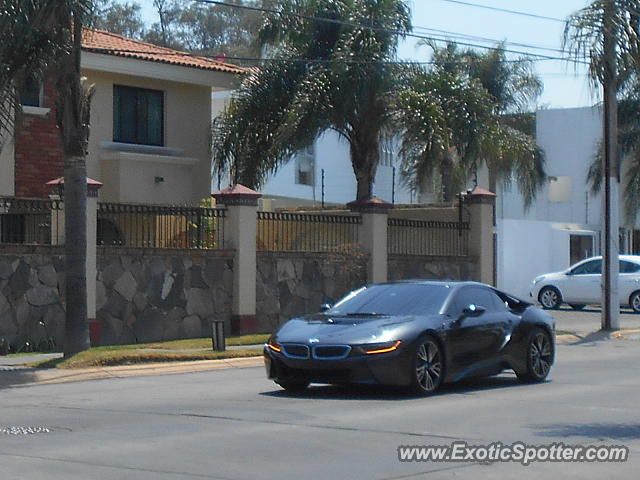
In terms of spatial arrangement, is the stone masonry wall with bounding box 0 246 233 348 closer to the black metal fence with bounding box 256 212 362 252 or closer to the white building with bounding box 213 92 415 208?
the black metal fence with bounding box 256 212 362 252

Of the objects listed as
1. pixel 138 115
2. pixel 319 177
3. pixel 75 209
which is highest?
pixel 138 115

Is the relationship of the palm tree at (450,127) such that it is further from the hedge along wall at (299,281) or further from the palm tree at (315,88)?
the hedge along wall at (299,281)

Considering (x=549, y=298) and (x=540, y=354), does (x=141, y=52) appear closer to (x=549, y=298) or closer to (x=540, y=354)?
(x=549, y=298)

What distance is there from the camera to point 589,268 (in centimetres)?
3528

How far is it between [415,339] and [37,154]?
15890mm

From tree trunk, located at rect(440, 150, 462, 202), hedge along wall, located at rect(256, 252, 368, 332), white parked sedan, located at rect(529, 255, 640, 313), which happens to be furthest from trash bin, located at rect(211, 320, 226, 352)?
white parked sedan, located at rect(529, 255, 640, 313)

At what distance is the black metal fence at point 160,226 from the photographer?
2234 centimetres

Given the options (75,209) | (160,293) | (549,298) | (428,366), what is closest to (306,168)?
(549,298)

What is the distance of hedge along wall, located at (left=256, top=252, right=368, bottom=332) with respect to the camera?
81.8 feet

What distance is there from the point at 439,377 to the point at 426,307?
0.93 m

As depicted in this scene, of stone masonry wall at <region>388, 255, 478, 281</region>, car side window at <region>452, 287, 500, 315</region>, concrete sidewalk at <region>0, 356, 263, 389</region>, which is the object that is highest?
stone masonry wall at <region>388, 255, 478, 281</region>

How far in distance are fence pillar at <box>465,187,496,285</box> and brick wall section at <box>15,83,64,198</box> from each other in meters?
10.1

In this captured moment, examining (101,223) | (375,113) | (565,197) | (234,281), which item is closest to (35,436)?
(101,223)

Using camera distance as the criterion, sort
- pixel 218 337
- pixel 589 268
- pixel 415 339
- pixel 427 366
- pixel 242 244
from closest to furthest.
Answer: pixel 415 339, pixel 427 366, pixel 218 337, pixel 242 244, pixel 589 268
